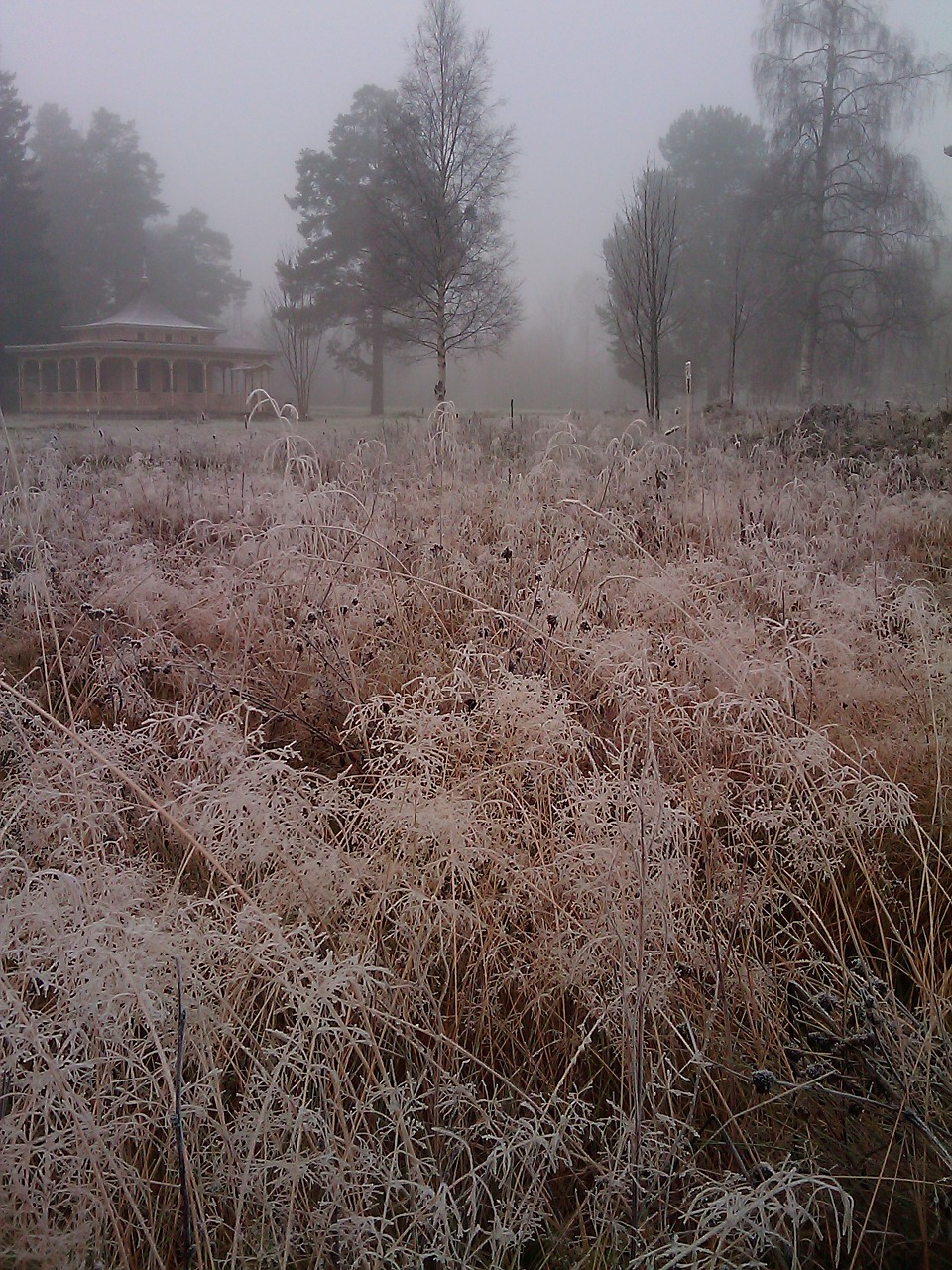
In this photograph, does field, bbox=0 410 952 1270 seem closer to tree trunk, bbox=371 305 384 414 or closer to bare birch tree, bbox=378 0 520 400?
tree trunk, bbox=371 305 384 414

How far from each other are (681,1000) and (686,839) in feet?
0.80

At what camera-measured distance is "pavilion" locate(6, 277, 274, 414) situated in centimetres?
393

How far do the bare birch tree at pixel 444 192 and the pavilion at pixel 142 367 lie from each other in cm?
76

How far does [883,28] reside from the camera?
4156 millimetres

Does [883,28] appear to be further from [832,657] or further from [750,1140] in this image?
[750,1140]

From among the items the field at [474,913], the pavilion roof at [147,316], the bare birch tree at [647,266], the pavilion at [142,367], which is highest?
the bare birch tree at [647,266]

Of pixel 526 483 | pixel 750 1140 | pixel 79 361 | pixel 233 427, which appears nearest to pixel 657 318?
pixel 526 483

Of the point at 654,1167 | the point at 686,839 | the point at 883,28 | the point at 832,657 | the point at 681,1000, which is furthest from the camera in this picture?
the point at 883,28

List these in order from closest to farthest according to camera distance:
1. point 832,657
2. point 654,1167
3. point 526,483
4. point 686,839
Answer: point 654,1167
point 686,839
point 832,657
point 526,483

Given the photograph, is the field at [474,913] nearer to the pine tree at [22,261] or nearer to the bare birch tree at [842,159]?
the pine tree at [22,261]

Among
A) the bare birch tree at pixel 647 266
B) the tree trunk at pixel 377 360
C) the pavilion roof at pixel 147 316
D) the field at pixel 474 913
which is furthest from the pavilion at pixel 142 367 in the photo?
the bare birch tree at pixel 647 266

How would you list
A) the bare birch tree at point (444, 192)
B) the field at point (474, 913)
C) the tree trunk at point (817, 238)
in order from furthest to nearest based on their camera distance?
the tree trunk at point (817, 238) → the bare birch tree at point (444, 192) → the field at point (474, 913)

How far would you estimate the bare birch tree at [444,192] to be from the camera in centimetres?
401

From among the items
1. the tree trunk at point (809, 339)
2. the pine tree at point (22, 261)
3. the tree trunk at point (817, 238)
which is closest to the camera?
the pine tree at point (22, 261)
